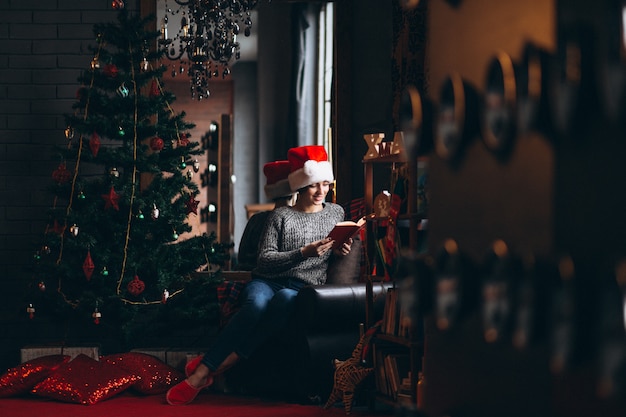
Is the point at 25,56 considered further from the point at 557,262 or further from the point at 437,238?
the point at 557,262

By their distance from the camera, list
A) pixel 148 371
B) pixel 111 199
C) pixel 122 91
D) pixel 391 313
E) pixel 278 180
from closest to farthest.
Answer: pixel 391 313, pixel 148 371, pixel 278 180, pixel 111 199, pixel 122 91

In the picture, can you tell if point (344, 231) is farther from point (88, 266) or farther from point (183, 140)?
point (88, 266)

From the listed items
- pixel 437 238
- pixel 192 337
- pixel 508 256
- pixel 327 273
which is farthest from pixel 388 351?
pixel 508 256

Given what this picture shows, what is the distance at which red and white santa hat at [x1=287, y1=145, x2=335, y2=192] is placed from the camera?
4406mm

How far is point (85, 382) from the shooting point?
4305 millimetres

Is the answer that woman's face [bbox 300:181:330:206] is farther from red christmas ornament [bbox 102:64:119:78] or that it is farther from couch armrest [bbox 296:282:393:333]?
red christmas ornament [bbox 102:64:119:78]

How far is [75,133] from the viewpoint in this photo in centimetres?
540

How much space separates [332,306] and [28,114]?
2.55 metres

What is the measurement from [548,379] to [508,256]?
0.14 meters

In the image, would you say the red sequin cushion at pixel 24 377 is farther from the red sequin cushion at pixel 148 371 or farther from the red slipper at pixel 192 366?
the red slipper at pixel 192 366

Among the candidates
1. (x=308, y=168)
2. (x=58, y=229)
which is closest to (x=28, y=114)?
(x=58, y=229)

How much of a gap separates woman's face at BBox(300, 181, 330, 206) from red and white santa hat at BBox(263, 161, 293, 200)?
0.44 feet

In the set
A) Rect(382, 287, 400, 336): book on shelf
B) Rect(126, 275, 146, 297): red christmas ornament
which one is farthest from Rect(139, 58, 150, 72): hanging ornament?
Rect(382, 287, 400, 336): book on shelf

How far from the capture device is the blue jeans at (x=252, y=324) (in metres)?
4.14
